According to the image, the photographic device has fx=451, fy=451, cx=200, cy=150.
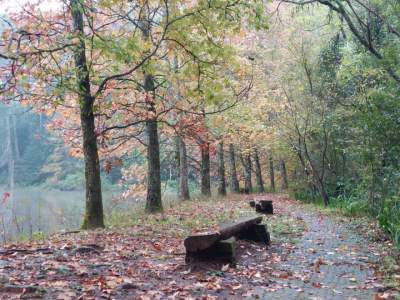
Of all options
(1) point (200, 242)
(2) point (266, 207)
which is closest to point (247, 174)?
(2) point (266, 207)

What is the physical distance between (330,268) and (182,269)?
103 inches

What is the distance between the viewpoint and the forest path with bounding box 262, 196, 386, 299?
6289 millimetres

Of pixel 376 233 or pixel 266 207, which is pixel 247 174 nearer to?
pixel 266 207

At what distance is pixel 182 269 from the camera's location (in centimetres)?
725

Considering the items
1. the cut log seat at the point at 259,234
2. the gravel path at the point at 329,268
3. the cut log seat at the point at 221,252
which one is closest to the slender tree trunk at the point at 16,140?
the gravel path at the point at 329,268

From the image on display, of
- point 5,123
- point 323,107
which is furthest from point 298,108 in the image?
point 5,123

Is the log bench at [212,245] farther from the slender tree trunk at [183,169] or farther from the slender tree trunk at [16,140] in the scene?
the slender tree trunk at [16,140]

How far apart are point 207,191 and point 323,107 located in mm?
8430

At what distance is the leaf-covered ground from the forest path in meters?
0.01

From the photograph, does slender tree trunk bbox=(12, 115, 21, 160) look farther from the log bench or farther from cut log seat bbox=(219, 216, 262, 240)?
the log bench

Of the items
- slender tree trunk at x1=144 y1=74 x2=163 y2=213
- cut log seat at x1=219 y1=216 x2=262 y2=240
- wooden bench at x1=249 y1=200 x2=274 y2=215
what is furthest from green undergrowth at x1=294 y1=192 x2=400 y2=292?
slender tree trunk at x1=144 y1=74 x2=163 y2=213

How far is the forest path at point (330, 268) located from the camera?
6.29m

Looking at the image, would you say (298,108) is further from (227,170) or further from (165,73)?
(227,170)

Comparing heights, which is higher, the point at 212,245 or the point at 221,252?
the point at 212,245
